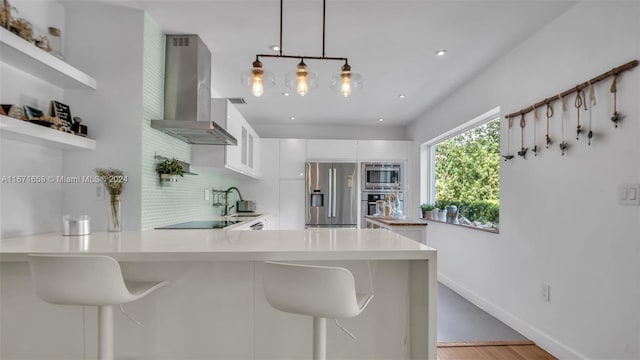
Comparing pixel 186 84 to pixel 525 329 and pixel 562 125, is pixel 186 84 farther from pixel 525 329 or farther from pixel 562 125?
pixel 525 329

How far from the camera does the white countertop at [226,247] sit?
151cm

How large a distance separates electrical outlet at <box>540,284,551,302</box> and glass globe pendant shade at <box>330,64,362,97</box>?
2048mm

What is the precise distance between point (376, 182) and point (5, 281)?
16.1ft

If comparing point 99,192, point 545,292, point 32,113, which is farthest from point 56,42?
point 545,292

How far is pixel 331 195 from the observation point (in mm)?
5855

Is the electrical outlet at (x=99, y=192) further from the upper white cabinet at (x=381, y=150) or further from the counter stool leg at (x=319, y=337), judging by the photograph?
the upper white cabinet at (x=381, y=150)

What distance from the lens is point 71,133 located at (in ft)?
7.49

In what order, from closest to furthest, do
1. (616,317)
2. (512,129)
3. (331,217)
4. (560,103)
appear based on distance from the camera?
1. (616,317)
2. (560,103)
3. (512,129)
4. (331,217)

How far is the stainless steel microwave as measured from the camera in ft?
19.5

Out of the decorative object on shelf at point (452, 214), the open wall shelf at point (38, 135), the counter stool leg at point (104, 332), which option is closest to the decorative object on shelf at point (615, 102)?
the decorative object on shelf at point (452, 214)

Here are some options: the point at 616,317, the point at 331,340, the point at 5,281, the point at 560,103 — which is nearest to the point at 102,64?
the point at 5,281

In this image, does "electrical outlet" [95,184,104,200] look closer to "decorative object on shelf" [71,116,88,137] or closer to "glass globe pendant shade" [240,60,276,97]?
"decorative object on shelf" [71,116,88,137]

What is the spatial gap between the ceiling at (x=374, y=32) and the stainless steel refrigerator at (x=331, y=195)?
1.92 meters

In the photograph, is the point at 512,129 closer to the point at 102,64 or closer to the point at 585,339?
the point at 585,339
